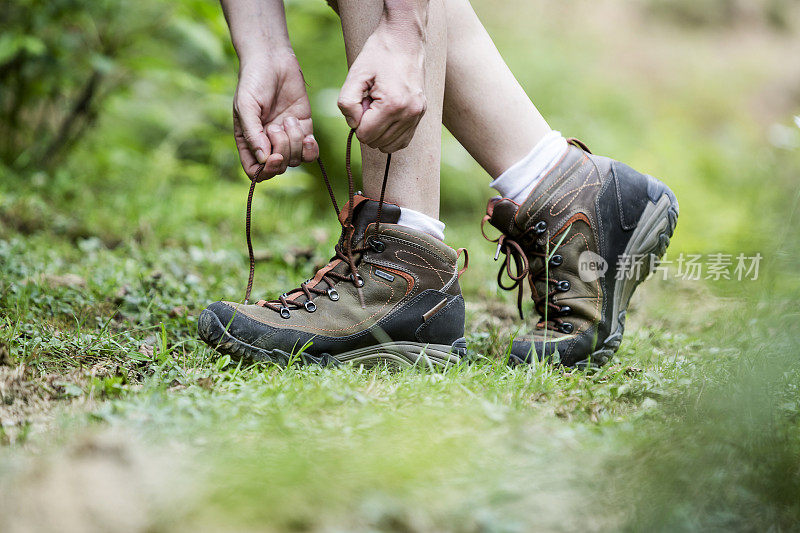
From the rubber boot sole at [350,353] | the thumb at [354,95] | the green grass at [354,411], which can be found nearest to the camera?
the green grass at [354,411]

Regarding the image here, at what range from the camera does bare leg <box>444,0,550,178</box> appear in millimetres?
1969

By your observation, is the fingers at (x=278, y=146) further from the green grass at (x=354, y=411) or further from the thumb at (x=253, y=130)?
the green grass at (x=354, y=411)

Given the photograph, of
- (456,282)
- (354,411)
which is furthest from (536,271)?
(354,411)

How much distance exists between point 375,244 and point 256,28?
714 millimetres

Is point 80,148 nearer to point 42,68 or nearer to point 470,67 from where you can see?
point 42,68

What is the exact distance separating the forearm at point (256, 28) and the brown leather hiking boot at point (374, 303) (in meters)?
0.48

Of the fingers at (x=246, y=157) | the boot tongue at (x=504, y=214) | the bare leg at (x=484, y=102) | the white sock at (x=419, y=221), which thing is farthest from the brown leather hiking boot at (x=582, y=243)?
the fingers at (x=246, y=157)

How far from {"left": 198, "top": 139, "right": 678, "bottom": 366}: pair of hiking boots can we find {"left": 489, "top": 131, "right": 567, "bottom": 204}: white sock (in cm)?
3

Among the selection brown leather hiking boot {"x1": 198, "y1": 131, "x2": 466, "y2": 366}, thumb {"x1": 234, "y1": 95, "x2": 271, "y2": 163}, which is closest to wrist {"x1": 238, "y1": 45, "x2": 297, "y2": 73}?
thumb {"x1": 234, "y1": 95, "x2": 271, "y2": 163}

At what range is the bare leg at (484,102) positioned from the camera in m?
1.97

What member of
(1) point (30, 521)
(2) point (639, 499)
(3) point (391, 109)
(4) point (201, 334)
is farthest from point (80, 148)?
(2) point (639, 499)

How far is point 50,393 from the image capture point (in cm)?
141

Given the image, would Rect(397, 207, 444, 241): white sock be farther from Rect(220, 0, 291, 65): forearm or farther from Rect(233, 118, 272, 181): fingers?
Rect(220, 0, 291, 65): forearm

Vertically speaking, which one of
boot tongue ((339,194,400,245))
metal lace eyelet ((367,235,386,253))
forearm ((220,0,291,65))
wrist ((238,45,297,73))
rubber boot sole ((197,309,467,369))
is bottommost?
rubber boot sole ((197,309,467,369))
